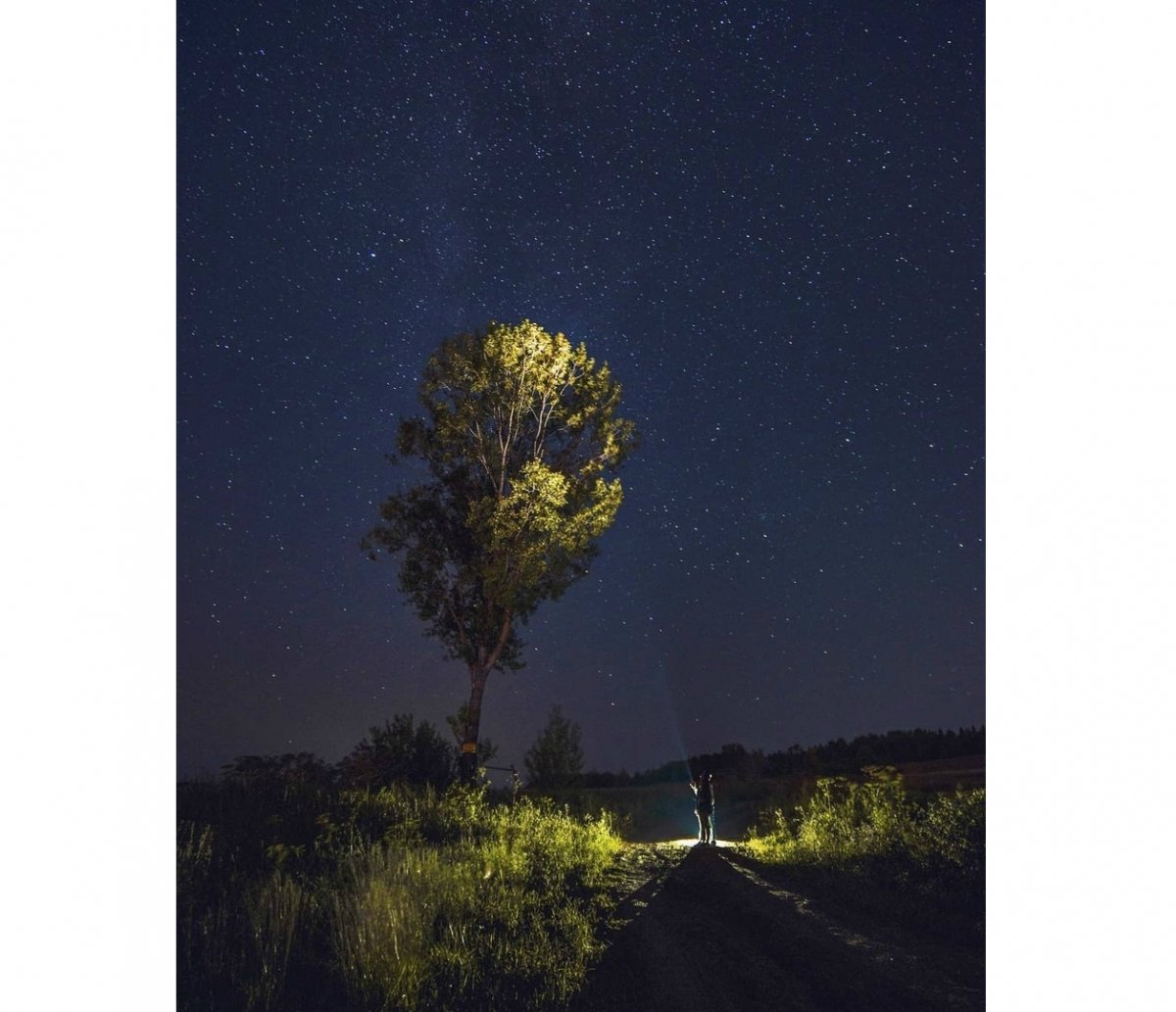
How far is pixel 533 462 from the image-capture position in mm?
8156

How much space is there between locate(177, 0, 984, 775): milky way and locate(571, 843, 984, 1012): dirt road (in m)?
2.41

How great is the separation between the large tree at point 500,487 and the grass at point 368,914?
2351mm

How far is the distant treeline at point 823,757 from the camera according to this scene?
245 inches

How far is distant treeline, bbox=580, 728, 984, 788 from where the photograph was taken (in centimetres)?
621

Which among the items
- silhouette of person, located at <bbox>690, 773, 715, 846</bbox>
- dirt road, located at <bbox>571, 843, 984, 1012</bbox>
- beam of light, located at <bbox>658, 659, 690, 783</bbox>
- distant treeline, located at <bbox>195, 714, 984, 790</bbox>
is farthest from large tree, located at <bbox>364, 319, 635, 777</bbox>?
dirt road, located at <bbox>571, 843, 984, 1012</bbox>

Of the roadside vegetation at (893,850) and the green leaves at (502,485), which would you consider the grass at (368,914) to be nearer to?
the roadside vegetation at (893,850)

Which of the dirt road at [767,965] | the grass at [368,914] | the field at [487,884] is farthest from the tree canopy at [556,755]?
the dirt road at [767,965]

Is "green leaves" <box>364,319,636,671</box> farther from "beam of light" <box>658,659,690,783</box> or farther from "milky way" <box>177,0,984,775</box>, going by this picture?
"beam of light" <box>658,659,690,783</box>

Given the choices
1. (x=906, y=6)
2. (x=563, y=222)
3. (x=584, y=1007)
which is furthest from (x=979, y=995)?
(x=906, y=6)

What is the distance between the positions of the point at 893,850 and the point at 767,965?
1980mm
